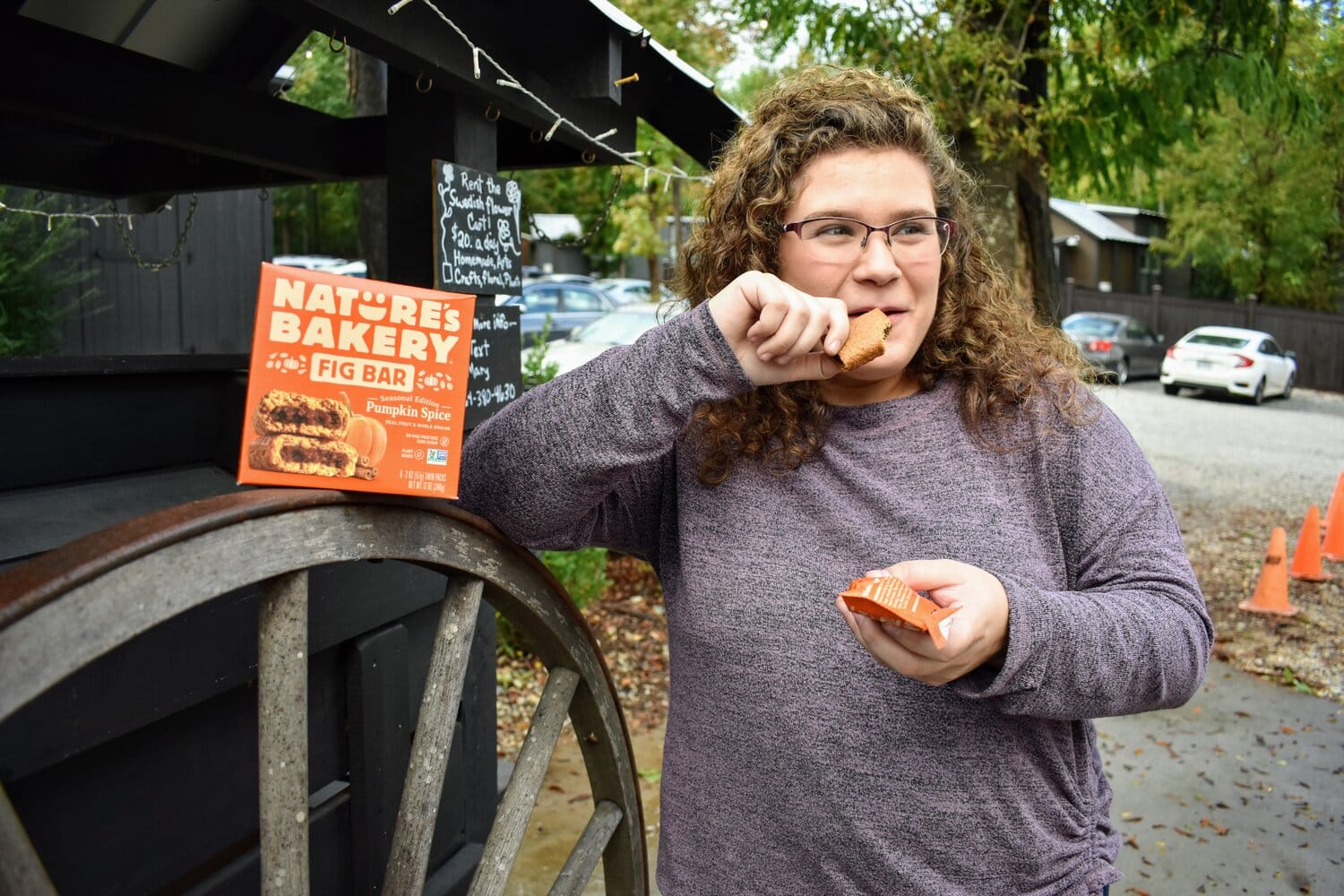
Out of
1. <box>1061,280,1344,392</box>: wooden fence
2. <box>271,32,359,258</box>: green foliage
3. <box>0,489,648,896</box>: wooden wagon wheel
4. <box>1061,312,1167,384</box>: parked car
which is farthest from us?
A: <box>1061,280,1344,392</box>: wooden fence

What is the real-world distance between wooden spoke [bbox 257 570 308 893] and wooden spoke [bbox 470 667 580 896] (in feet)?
1.36

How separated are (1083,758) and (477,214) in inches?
80.5

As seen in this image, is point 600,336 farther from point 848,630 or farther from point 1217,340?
point 1217,340

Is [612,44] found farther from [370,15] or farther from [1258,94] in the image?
[1258,94]

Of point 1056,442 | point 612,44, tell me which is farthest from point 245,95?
point 1056,442

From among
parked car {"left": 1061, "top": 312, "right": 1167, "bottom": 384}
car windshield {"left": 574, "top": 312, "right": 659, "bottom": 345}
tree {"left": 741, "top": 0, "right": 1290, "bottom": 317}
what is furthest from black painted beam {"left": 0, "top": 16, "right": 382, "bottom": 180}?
parked car {"left": 1061, "top": 312, "right": 1167, "bottom": 384}

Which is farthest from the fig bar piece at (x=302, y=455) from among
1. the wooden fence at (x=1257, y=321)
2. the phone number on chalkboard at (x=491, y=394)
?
the wooden fence at (x=1257, y=321)

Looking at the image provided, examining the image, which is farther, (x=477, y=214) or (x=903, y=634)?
(x=477, y=214)

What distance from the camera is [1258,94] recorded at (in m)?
6.17

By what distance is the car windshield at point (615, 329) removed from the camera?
11125 mm

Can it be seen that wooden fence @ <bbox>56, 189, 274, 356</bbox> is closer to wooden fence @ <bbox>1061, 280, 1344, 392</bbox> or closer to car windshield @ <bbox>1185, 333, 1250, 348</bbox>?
car windshield @ <bbox>1185, 333, 1250, 348</bbox>

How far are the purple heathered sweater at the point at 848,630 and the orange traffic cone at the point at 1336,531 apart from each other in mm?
7873

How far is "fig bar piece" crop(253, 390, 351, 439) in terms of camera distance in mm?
1113

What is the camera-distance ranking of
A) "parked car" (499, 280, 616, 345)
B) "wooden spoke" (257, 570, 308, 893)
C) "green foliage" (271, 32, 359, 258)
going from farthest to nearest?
1. "green foliage" (271, 32, 359, 258)
2. "parked car" (499, 280, 616, 345)
3. "wooden spoke" (257, 570, 308, 893)
